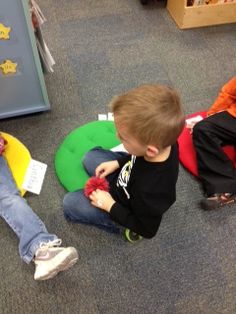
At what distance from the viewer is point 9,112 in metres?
1.88

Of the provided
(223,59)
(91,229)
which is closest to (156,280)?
(91,229)

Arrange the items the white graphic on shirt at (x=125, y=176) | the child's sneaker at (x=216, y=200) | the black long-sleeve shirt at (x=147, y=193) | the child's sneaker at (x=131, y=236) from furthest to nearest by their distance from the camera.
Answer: the child's sneaker at (x=216, y=200), the child's sneaker at (x=131, y=236), the white graphic on shirt at (x=125, y=176), the black long-sleeve shirt at (x=147, y=193)

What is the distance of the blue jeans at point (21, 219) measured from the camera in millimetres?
1354

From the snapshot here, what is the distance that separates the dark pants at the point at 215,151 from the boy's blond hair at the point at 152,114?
741 millimetres

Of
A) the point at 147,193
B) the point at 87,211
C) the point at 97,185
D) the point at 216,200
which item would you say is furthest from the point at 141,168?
the point at 216,200

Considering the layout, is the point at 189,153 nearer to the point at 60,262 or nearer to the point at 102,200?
the point at 102,200

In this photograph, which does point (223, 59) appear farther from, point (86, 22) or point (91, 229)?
point (91, 229)

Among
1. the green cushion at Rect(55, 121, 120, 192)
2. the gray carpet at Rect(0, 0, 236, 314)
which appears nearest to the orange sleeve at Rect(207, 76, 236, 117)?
the gray carpet at Rect(0, 0, 236, 314)

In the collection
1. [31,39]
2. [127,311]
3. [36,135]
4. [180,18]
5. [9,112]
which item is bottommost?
[127,311]

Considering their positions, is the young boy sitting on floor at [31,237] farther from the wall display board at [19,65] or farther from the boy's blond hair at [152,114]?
the boy's blond hair at [152,114]

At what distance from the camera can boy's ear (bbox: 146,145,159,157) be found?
0.98 meters

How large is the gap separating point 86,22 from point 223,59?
110cm

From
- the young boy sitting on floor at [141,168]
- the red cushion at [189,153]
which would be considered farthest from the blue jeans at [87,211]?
the red cushion at [189,153]

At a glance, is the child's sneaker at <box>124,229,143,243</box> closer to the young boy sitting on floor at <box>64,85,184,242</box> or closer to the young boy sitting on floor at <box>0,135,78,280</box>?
Result: the young boy sitting on floor at <box>64,85,184,242</box>
